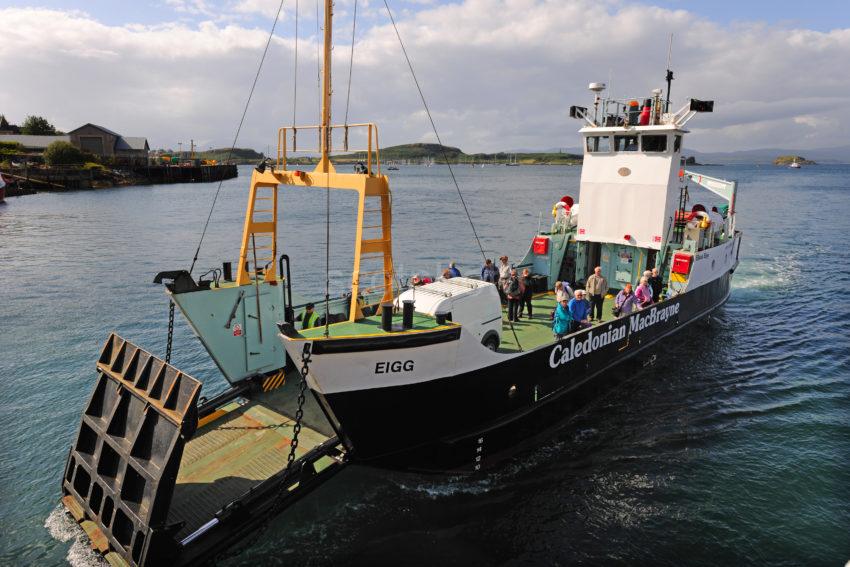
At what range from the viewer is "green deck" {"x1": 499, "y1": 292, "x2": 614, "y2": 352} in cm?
1066

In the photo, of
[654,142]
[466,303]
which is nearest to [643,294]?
[654,142]

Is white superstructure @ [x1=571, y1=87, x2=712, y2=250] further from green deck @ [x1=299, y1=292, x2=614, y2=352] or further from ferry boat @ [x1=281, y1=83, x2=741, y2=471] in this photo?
green deck @ [x1=299, y1=292, x2=614, y2=352]

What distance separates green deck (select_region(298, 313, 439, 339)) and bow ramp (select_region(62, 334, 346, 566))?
159 centimetres

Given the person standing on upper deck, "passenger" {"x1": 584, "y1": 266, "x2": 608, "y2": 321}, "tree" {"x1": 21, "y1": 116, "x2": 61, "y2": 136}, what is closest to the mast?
"passenger" {"x1": 584, "y1": 266, "x2": 608, "y2": 321}

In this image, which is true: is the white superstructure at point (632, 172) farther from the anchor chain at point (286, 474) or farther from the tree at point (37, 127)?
the tree at point (37, 127)

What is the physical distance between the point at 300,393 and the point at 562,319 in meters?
5.22

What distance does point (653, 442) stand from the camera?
10.5m

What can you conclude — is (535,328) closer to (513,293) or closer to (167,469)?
(513,293)

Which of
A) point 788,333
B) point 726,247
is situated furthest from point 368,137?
point 788,333

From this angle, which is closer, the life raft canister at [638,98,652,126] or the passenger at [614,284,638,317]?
the passenger at [614,284,638,317]

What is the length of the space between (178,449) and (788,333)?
18.3 meters

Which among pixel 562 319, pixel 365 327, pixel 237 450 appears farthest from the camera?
pixel 562 319

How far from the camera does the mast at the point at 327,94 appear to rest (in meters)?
7.73

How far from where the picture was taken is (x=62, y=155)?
Result: 77250 mm
